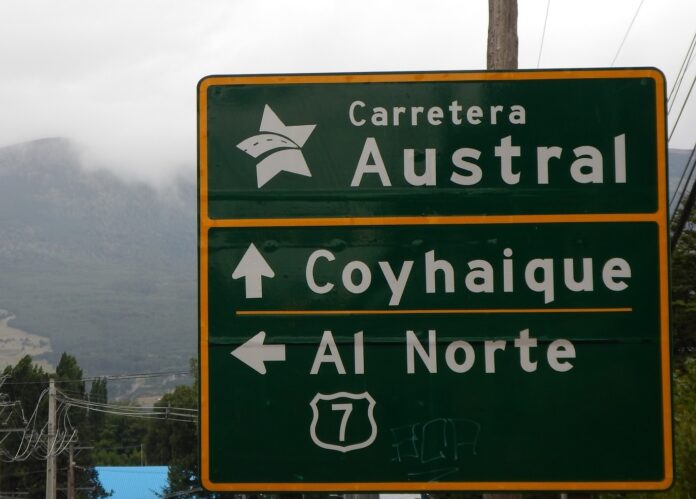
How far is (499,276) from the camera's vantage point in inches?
234

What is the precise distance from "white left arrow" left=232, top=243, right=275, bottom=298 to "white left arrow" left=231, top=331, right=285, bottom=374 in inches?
7.9

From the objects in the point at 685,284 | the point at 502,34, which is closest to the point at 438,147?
the point at 502,34

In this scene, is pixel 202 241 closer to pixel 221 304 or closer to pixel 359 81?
pixel 221 304

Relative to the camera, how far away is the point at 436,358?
5.90m

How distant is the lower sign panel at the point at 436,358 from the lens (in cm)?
583

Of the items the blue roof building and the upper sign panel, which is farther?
the blue roof building

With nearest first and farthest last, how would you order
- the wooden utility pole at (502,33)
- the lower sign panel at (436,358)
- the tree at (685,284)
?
the lower sign panel at (436,358) < the wooden utility pole at (502,33) < the tree at (685,284)

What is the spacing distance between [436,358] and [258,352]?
81cm

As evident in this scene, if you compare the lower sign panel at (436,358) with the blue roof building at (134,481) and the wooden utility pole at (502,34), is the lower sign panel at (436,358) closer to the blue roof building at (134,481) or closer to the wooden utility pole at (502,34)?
the wooden utility pole at (502,34)

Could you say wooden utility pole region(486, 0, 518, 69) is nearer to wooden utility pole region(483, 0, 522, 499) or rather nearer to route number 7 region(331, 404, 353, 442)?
wooden utility pole region(483, 0, 522, 499)

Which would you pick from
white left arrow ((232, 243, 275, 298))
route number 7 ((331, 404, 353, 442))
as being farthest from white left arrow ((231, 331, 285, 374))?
route number 7 ((331, 404, 353, 442))

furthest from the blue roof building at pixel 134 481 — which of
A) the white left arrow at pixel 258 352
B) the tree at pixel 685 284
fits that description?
the white left arrow at pixel 258 352

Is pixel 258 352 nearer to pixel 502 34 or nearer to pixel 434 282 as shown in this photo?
pixel 434 282

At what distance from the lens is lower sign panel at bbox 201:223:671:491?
19.1ft
